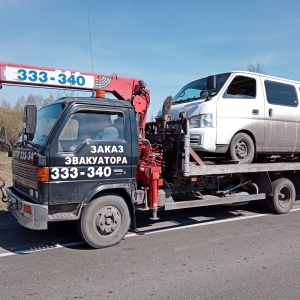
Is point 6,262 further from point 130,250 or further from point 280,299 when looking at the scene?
point 280,299

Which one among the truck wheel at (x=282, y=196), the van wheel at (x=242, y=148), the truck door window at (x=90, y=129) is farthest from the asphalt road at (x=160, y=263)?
the truck door window at (x=90, y=129)

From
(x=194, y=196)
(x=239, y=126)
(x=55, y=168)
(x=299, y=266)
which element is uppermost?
(x=239, y=126)

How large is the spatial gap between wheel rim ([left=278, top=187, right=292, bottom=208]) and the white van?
91cm

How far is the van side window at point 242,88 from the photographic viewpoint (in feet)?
23.6

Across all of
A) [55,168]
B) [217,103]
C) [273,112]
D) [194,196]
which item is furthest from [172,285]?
[273,112]

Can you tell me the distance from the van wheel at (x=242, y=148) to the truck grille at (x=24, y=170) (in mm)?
3912

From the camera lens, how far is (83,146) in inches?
208

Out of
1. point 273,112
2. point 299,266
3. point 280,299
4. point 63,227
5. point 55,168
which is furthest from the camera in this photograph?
point 273,112

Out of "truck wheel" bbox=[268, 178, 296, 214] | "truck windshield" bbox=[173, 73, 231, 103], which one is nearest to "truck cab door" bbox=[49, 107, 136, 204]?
"truck windshield" bbox=[173, 73, 231, 103]

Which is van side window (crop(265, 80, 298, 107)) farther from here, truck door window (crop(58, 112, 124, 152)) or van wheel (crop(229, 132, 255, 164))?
truck door window (crop(58, 112, 124, 152))

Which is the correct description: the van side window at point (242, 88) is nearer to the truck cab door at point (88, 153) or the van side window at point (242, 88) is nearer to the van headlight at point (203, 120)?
the van headlight at point (203, 120)

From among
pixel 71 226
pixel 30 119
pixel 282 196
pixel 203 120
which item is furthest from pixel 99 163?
pixel 282 196

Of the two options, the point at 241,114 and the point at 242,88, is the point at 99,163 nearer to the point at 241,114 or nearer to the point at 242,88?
the point at 241,114

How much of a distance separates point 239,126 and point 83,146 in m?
3.43
